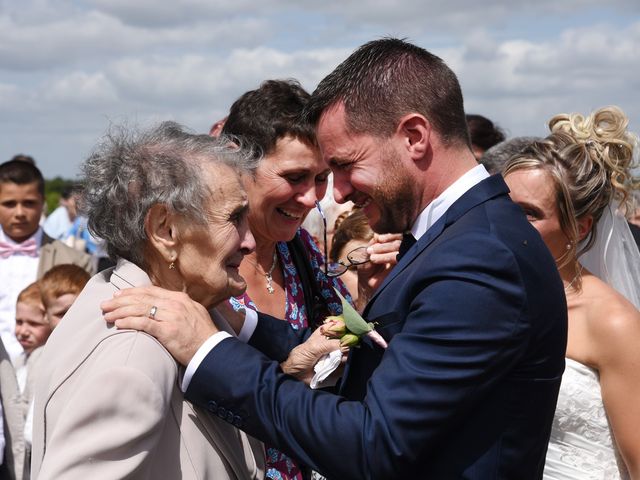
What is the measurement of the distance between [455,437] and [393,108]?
1.12 metres

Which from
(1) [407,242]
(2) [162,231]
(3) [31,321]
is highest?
(2) [162,231]

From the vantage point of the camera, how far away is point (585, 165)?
4.24 m

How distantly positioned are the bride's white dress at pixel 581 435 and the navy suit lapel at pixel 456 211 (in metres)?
1.55

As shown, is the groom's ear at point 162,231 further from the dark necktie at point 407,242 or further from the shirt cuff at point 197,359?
the dark necktie at point 407,242

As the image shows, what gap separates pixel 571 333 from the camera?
4.18 metres

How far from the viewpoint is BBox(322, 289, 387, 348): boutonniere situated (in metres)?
2.90

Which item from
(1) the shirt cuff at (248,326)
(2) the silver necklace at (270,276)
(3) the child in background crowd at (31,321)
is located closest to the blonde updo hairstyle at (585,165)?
(2) the silver necklace at (270,276)

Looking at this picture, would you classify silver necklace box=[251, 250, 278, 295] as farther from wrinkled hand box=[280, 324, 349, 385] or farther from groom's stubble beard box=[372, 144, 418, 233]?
groom's stubble beard box=[372, 144, 418, 233]

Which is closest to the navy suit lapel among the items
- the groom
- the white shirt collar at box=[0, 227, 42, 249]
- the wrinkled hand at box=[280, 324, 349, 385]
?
the groom

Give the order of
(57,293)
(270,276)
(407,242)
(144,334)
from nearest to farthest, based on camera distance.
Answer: (144,334)
(407,242)
(270,276)
(57,293)

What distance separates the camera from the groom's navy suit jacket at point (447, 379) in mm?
2555

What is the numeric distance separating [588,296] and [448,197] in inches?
59.7

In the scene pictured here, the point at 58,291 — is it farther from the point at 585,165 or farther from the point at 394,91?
the point at 394,91

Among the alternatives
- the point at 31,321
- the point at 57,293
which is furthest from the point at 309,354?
the point at 31,321
